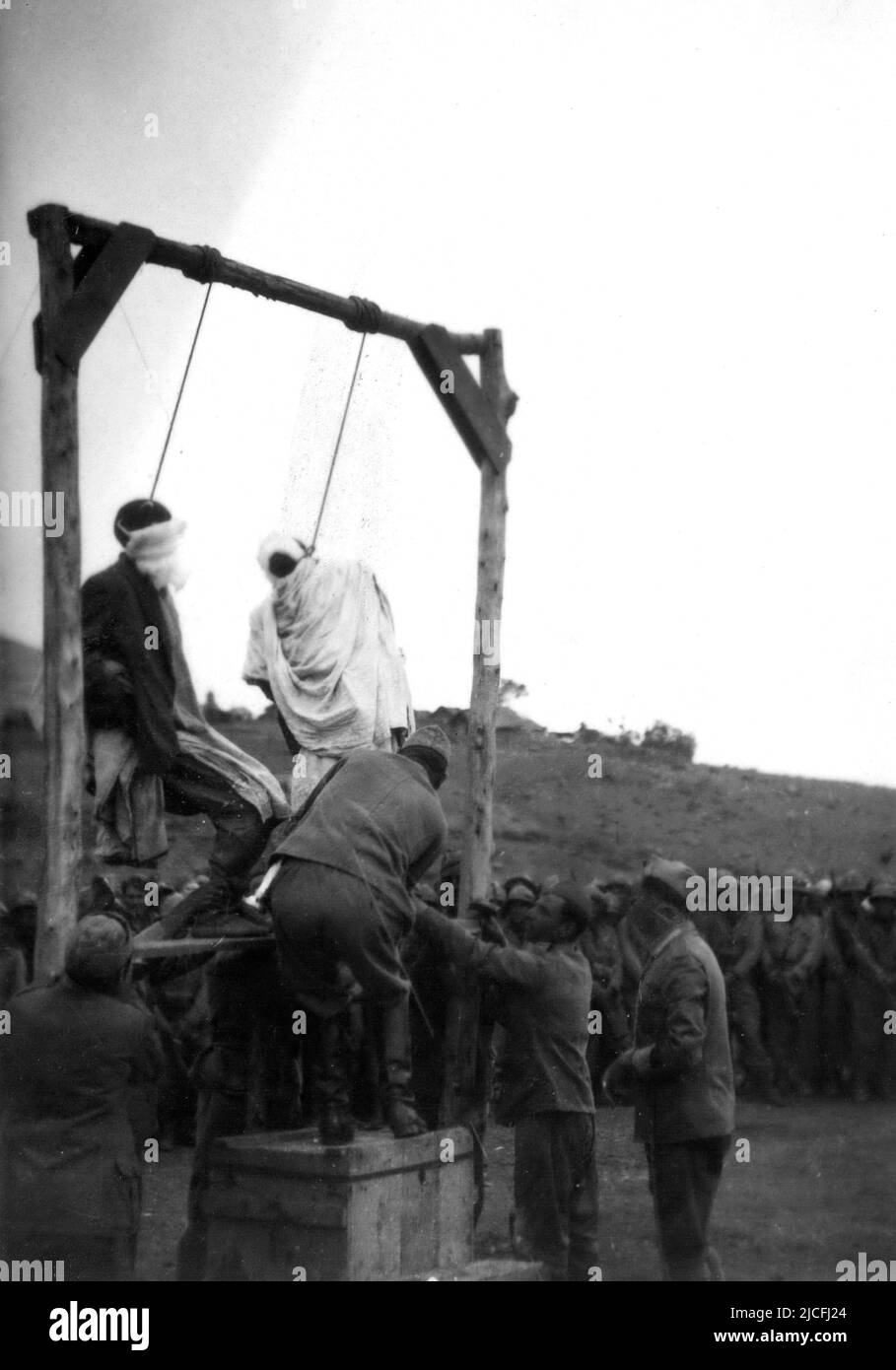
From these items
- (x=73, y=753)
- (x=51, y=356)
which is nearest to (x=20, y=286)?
(x=51, y=356)

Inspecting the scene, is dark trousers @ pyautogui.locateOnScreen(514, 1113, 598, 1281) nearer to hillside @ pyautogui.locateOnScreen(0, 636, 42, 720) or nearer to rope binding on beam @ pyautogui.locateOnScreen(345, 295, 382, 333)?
hillside @ pyautogui.locateOnScreen(0, 636, 42, 720)

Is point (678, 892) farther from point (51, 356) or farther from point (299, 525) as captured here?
point (51, 356)

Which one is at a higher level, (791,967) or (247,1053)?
(791,967)

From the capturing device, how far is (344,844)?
6.27 meters

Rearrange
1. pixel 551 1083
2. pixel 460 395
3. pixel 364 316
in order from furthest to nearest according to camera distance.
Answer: pixel 460 395
pixel 364 316
pixel 551 1083

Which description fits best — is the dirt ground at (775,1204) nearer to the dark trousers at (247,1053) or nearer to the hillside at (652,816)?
the dark trousers at (247,1053)

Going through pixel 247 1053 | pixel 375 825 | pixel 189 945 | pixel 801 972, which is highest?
pixel 801 972

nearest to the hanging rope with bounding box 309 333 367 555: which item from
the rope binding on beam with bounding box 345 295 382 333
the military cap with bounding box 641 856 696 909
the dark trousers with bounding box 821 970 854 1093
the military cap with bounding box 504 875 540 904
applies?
the rope binding on beam with bounding box 345 295 382 333

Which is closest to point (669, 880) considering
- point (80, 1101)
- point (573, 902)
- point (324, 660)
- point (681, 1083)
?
point (573, 902)

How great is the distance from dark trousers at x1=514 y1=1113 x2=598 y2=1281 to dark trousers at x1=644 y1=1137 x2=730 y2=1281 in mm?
315

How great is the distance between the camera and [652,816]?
9.48 meters

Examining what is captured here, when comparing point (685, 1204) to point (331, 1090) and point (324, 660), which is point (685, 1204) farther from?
point (324, 660)

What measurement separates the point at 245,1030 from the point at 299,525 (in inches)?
83.2

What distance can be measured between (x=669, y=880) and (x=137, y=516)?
8.40 ft
